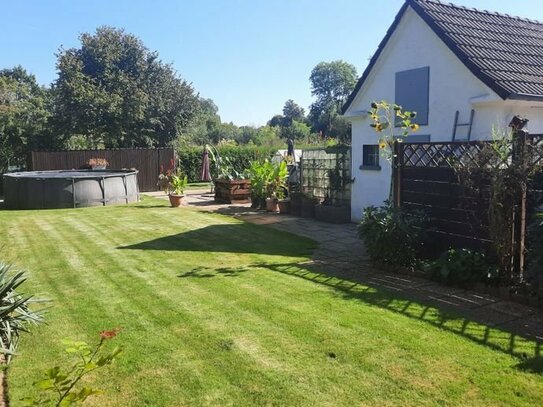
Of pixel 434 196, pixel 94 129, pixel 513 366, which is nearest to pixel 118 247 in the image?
pixel 434 196

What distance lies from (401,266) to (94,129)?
25.6 meters

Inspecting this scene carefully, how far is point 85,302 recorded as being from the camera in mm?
5566

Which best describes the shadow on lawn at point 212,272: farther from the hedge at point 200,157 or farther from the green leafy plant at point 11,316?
the hedge at point 200,157

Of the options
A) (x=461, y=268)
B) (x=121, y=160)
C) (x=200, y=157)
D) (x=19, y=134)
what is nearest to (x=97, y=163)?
(x=121, y=160)

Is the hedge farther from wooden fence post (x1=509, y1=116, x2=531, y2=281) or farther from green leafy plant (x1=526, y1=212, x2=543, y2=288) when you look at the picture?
green leafy plant (x1=526, y1=212, x2=543, y2=288)

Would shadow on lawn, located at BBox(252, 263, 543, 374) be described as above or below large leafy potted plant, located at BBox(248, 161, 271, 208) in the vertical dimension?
below

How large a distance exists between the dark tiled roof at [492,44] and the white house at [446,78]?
2 cm

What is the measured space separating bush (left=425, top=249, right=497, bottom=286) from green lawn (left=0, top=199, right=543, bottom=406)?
0.97 m

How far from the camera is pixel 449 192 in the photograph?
22.4 feet

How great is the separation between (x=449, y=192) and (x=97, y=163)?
57.7ft

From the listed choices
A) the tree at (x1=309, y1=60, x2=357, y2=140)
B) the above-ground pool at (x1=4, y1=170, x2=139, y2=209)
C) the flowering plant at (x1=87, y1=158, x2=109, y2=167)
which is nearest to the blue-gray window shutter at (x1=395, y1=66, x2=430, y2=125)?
the above-ground pool at (x1=4, y1=170, x2=139, y2=209)

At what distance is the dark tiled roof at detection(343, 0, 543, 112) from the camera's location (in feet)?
27.5

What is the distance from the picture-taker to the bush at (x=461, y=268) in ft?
19.4

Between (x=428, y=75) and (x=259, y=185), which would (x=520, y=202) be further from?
(x=259, y=185)
